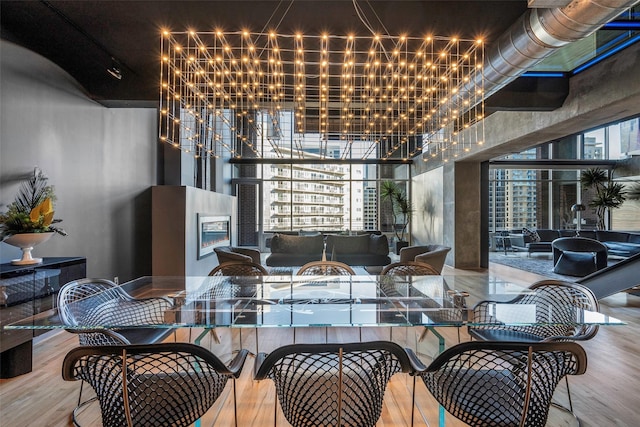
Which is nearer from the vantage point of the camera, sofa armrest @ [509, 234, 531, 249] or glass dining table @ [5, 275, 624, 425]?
glass dining table @ [5, 275, 624, 425]

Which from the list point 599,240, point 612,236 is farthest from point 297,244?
point 612,236

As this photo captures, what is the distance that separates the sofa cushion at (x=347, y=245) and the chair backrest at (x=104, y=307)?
4462 millimetres

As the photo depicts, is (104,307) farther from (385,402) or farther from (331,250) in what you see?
(331,250)

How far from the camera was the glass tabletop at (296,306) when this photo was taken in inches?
69.2

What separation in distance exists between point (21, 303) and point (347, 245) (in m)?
4.97

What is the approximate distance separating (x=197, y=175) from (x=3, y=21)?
432cm

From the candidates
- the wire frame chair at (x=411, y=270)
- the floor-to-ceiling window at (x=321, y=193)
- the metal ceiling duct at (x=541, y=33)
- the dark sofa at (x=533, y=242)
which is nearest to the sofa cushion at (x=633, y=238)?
the dark sofa at (x=533, y=242)

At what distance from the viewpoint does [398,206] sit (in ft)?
33.6

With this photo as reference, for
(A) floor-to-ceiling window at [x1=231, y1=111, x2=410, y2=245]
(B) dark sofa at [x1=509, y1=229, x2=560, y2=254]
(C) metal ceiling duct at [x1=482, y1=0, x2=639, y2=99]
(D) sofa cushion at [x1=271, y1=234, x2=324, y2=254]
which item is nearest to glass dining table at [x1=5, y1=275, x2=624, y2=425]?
(C) metal ceiling duct at [x1=482, y1=0, x2=639, y2=99]

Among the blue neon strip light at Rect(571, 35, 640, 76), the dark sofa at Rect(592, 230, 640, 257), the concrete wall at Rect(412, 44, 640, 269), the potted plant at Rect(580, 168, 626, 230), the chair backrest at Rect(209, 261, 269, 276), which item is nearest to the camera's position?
the chair backrest at Rect(209, 261, 269, 276)

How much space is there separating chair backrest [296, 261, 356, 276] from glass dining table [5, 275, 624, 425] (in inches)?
5.9

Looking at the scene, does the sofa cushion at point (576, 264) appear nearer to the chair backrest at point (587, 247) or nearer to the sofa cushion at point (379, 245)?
the chair backrest at point (587, 247)

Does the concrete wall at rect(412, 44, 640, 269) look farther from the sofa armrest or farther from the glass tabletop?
the glass tabletop

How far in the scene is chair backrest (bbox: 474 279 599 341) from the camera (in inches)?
78.0
